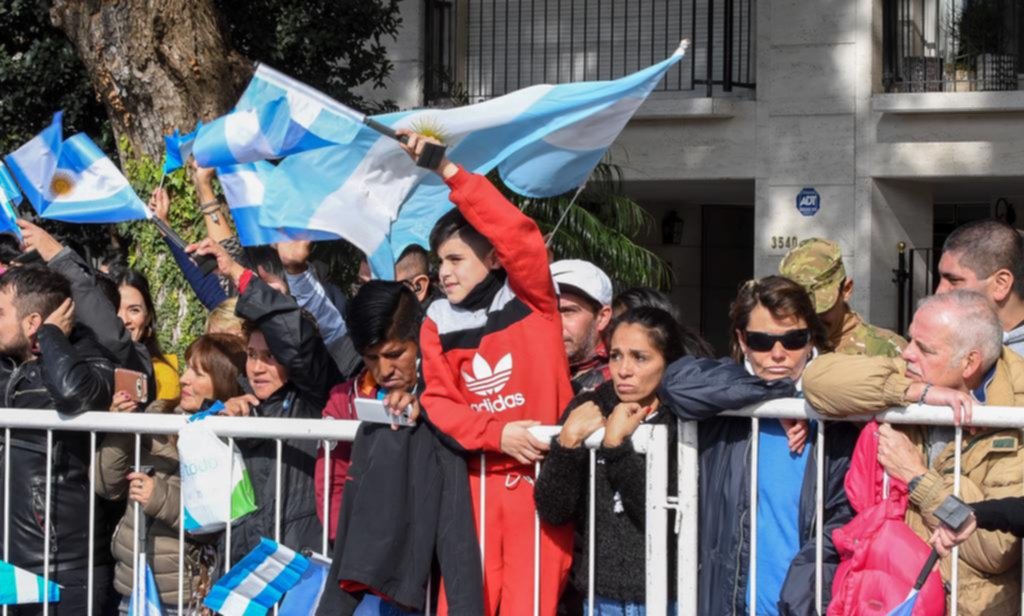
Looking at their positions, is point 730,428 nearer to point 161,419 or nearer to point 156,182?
point 161,419

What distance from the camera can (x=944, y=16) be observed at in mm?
14102

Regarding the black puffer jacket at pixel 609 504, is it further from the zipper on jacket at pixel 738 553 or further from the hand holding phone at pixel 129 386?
the hand holding phone at pixel 129 386

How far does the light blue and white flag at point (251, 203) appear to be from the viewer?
5.64 metres

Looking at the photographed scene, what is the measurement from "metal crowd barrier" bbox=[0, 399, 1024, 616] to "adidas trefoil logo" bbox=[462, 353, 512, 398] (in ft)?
0.63

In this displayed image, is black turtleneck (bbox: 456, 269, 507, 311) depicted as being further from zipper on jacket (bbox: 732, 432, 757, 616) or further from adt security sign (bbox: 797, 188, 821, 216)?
adt security sign (bbox: 797, 188, 821, 216)

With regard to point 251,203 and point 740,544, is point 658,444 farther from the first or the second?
point 251,203

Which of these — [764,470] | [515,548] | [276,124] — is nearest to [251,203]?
[276,124]

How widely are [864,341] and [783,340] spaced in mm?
919

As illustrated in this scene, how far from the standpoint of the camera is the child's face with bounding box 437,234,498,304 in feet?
16.3

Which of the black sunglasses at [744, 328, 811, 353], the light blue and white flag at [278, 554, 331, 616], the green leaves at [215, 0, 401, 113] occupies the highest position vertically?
the green leaves at [215, 0, 401, 113]

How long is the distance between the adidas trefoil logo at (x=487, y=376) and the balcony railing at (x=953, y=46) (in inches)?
388

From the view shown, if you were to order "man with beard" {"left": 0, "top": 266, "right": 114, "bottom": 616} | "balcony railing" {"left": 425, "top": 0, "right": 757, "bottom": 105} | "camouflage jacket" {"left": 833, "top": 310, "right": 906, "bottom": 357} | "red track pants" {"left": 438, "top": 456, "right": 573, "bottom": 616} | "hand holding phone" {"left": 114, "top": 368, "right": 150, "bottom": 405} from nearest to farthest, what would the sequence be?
1. "red track pants" {"left": 438, "top": 456, "right": 573, "bottom": 616}
2. "camouflage jacket" {"left": 833, "top": 310, "right": 906, "bottom": 357}
3. "man with beard" {"left": 0, "top": 266, "right": 114, "bottom": 616}
4. "hand holding phone" {"left": 114, "top": 368, "right": 150, "bottom": 405}
5. "balcony railing" {"left": 425, "top": 0, "right": 757, "bottom": 105}

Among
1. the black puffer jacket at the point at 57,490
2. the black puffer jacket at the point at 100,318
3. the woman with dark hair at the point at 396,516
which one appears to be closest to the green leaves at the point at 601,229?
the black puffer jacket at the point at 100,318

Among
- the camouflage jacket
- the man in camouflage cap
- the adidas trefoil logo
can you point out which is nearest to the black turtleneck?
the adidas trefoil logo
